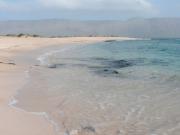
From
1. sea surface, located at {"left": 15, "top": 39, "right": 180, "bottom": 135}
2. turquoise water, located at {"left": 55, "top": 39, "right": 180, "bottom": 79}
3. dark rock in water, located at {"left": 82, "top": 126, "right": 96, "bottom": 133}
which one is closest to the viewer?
dark rock in water, located at {"left": 82, "top": 126, "right": 96, "bottom": 133}

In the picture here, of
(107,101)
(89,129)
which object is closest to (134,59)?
(107,101)

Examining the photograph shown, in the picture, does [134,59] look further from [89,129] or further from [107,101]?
[89,129]

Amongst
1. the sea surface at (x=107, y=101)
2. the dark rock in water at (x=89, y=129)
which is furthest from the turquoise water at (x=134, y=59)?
the dark rock in water at (x=89, y=129)

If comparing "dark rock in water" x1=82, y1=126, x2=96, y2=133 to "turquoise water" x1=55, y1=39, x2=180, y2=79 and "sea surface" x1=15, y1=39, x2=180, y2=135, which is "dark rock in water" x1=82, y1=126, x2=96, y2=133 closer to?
"sea surface" x1=15, y1=39, x2=180, y2=135

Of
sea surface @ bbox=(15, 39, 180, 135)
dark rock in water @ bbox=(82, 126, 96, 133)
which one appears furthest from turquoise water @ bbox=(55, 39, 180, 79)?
dark rock in water @ bbox=(82, 126, 96, 133)

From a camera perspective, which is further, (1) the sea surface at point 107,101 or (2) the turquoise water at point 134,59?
(2) the turquoise water at point 134,59

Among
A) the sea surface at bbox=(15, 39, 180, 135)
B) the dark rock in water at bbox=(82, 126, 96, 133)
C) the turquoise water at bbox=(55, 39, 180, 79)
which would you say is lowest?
the turquoise water at bbox=(55, 39, 180, 79)

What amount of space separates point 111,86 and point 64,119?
17.2 ft

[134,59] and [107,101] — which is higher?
[107,101]

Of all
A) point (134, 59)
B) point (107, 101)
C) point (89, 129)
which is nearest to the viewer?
point (89, 129)

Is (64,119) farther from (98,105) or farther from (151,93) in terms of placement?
(151,93)

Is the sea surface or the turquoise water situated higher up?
the sea surface

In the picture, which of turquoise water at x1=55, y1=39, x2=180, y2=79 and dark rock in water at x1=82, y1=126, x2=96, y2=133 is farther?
turquoise water at x1=55, y1=39, x2=180, y2=79

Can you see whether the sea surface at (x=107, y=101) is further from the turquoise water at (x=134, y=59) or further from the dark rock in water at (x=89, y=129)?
the turquoise water at (x=134, y=59)
